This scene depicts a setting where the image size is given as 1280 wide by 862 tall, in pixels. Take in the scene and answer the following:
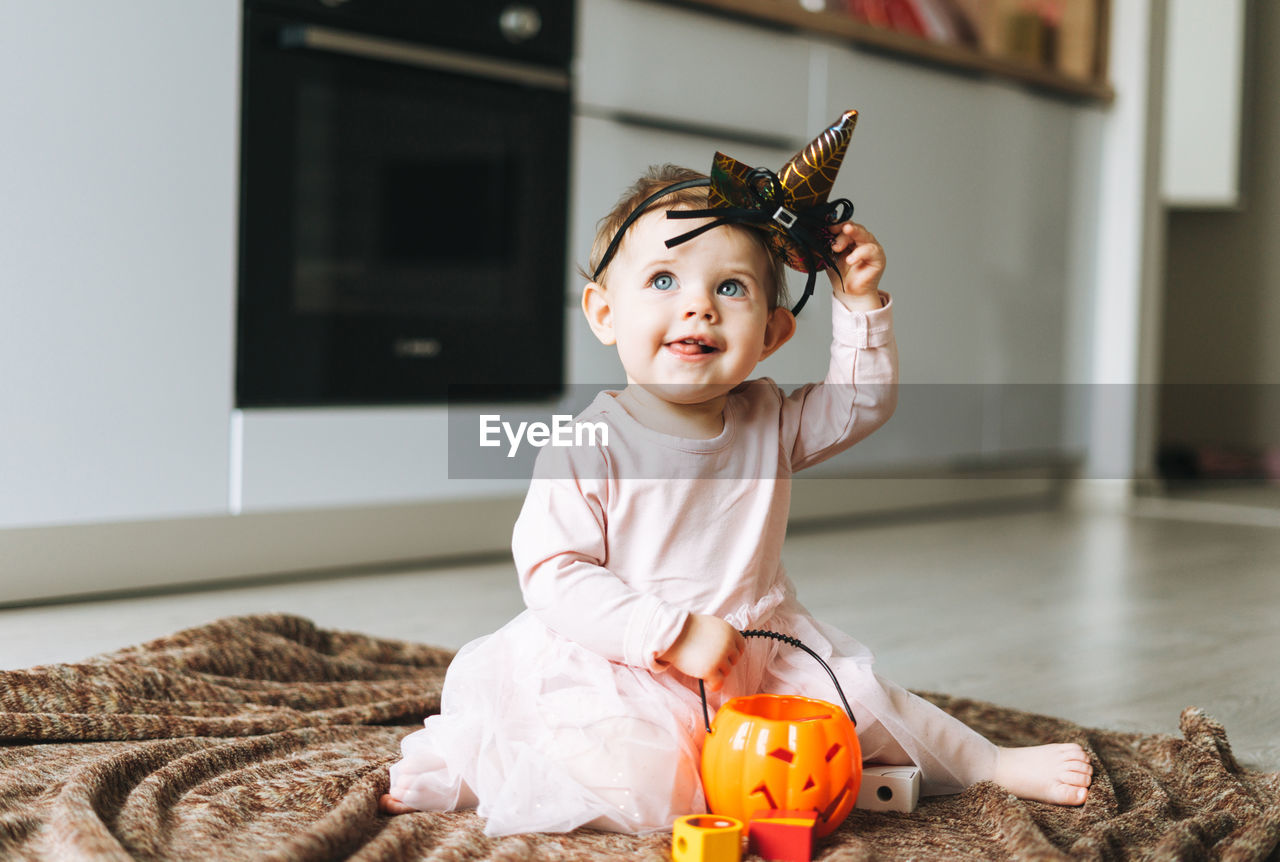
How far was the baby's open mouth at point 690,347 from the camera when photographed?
1.01m

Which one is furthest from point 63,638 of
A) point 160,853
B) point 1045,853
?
point 1045,853

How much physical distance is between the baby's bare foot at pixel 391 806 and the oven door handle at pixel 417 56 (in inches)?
51.8

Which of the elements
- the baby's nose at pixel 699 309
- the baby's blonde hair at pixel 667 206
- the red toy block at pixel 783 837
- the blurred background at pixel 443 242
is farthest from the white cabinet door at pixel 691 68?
the red toy block at pixel 783 837

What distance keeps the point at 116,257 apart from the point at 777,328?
110 cm

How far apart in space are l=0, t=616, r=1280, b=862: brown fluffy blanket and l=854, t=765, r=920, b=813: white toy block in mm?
18

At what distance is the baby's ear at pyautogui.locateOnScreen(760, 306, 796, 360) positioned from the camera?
3.53ft

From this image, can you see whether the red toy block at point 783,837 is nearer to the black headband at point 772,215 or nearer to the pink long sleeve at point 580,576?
the pink long sleeve at point 580,576

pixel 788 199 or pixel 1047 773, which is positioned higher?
pixel 788 199

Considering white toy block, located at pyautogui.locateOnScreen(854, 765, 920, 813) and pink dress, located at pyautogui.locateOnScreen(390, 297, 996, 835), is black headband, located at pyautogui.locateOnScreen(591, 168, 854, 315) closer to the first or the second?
pink dress, located at pyautogui.locateOnScreen(390, 297, 996, 835)

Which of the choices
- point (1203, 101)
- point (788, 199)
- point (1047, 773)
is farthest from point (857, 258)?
point (1203, 101)

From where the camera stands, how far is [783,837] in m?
0.89

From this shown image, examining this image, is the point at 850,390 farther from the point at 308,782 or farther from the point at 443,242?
the point at 443,242

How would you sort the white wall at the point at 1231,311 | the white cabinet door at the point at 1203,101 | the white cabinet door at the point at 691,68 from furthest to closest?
the white wall at the point at 1231,311 < the white cabinet door at the point at 1203,101 < the white cabinet door at the point at 691,68

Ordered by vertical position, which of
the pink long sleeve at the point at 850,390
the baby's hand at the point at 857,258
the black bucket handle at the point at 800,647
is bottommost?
the black bucket handle at the point at 800,647
